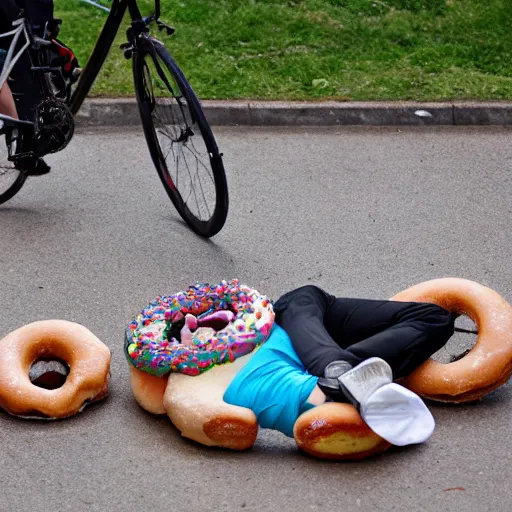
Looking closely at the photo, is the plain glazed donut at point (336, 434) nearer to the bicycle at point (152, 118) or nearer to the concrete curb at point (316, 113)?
the bicycle at point (152, 118)

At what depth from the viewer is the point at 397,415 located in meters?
3.91

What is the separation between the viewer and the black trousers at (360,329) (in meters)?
4.22

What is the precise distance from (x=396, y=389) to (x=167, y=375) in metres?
0.95

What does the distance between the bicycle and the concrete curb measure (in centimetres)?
165

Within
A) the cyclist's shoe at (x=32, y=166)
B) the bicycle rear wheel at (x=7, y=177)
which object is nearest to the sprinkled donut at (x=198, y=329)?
the cyclist's shoe at (x=32, y=166)

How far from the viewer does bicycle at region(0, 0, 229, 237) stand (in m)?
5.59

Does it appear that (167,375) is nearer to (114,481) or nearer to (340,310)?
(114,481)

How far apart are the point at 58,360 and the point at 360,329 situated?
1.26 m

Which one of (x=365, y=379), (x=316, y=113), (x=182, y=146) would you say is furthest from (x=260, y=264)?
(x=316, y=113)

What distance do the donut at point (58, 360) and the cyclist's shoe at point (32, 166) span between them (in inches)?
70.0

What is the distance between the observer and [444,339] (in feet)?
14.4

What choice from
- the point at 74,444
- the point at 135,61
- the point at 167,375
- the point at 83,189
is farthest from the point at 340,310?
the point at 83,189

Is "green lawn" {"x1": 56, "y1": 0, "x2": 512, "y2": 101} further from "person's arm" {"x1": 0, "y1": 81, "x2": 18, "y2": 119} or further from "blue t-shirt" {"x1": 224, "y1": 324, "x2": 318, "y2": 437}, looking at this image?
"blue t-shirt" {"x1": 224, "y1": 324, "x2": 318, "y2": 437}

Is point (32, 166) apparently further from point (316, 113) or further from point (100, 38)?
point (316, 113)
